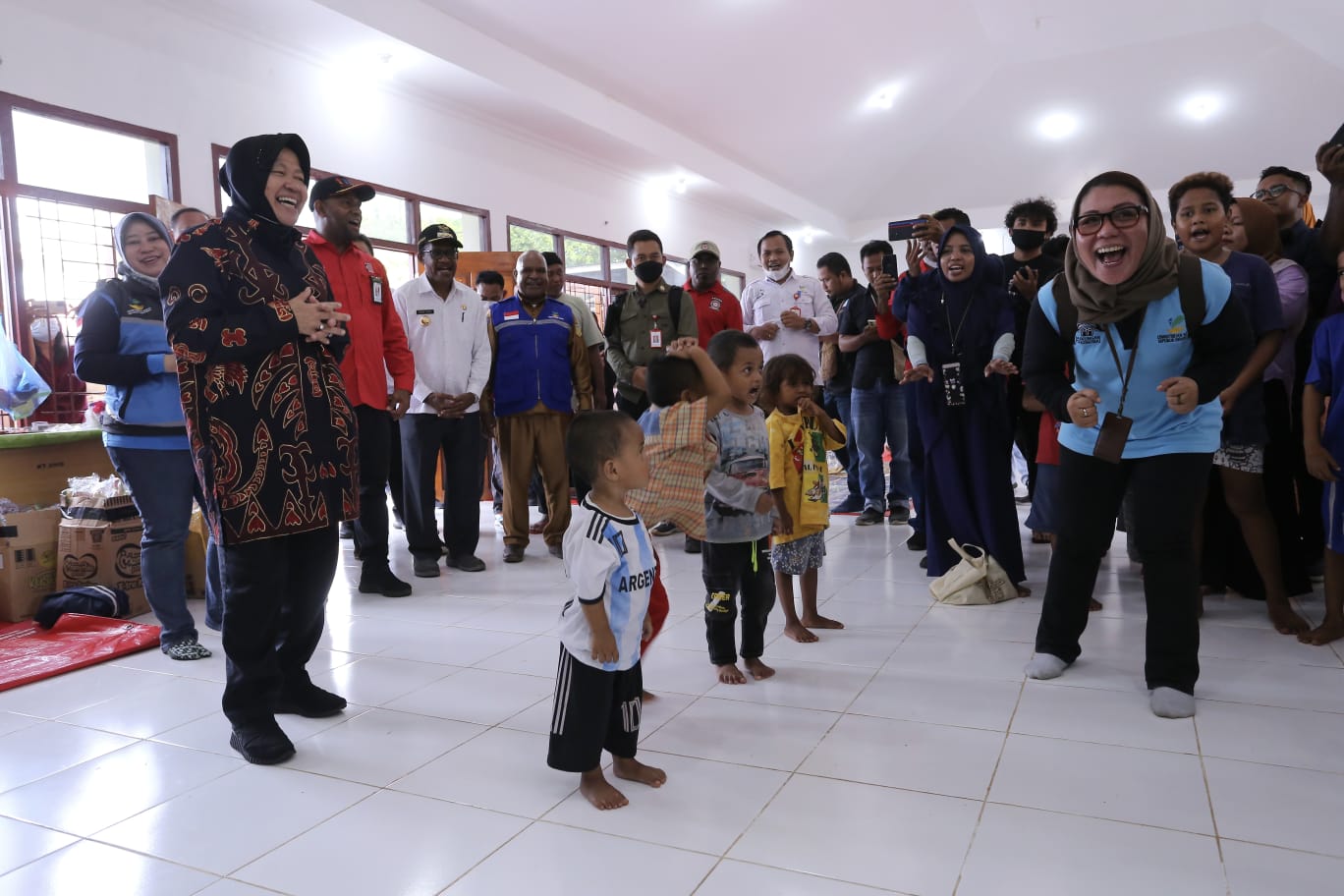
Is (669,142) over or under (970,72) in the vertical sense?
under

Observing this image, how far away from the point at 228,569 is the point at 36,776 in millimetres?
657

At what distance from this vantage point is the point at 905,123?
12.1 m

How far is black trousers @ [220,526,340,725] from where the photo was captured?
7.06 ft

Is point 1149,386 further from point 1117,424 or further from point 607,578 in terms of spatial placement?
point 607,578

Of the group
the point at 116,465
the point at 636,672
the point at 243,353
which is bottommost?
the point at 636,672

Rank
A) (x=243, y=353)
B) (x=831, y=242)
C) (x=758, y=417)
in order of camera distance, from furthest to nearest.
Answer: (x=831, y=242)
(x=758, y=417)
(x=243, y=353)

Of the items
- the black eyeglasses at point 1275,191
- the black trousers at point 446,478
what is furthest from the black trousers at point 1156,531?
the black trousers at point 446,478

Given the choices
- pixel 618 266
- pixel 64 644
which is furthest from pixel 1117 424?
pixel 618 266

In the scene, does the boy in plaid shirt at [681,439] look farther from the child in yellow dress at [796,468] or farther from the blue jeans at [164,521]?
the blue jeans at [164,521]

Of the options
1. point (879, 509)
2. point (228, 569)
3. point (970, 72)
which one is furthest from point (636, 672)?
point (970, 72)

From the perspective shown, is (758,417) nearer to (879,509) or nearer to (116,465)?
(116,465)

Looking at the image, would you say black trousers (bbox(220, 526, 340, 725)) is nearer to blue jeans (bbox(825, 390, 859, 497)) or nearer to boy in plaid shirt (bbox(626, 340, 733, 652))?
boy in plaid shirt (bbox(626, 340, 733, 652))

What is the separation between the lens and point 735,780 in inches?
77.6

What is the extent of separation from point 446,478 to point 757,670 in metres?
2.27
